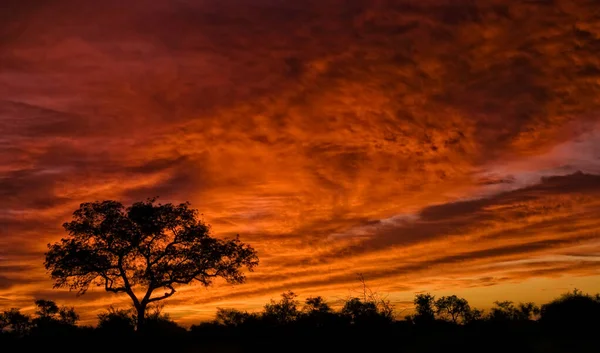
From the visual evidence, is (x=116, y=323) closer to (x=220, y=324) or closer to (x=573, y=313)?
(x=220, y=324)

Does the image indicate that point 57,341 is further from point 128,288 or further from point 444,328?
point 444,328

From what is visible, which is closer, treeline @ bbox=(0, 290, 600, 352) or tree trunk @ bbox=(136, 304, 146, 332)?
treeline @ bbox=(0, 290, 600, 352)

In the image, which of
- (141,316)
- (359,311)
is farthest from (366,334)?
(141,316)

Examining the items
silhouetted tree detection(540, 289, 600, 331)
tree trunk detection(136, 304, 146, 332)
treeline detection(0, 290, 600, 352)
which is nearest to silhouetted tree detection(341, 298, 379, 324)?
treeline detection(0, 290, 600, 352)

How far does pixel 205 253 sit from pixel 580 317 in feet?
112

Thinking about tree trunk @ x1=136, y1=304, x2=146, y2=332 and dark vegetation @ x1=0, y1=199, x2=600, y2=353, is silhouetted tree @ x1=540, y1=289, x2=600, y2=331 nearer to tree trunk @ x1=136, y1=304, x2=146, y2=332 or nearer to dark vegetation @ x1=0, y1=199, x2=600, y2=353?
dark vegetation @ x1=0, y1=199, x2=600, y2=353

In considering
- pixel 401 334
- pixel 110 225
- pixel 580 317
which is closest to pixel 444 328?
pixel 401 334

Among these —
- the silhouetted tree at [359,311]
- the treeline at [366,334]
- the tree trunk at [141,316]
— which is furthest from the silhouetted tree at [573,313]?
the tree trunk at [141,316]

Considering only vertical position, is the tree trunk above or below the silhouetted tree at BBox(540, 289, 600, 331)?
above

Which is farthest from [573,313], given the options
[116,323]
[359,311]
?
[116,323]

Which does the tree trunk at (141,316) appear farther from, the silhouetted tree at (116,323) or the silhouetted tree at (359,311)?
the silhouetted tree at (359,311)

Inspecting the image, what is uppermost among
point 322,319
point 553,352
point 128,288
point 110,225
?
point 110,225

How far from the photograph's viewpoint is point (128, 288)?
5231 cm

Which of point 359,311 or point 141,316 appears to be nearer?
point 359,311
